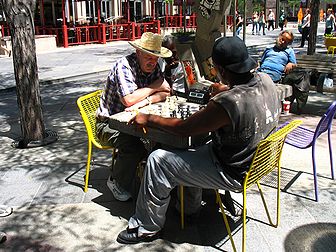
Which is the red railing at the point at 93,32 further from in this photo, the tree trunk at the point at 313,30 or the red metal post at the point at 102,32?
Result: the tree trunk at the point at 313,30

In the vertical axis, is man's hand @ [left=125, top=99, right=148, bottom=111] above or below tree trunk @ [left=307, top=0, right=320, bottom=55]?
below

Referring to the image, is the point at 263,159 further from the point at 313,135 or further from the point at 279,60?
the point at 279,60

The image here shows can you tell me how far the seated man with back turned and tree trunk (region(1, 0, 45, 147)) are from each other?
3348mm

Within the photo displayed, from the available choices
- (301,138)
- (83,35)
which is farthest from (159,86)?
(83,35)

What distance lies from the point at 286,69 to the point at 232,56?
400 cm

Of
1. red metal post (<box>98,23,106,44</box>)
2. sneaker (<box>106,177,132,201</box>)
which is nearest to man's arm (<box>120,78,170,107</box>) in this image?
sneaker (<box>106,177,132,201</box>)

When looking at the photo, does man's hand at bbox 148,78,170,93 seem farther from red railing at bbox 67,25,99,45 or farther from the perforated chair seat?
red railing at bbox 67,25,99,45

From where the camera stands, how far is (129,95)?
334 cm

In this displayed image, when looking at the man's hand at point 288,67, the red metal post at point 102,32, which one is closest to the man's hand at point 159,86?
the man's hand at point 288,67

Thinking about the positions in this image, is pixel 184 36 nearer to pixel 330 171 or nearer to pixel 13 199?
pixel 330 171

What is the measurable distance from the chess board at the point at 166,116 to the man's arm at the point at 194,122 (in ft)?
0.24

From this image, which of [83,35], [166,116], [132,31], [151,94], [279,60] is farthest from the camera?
[132,31]

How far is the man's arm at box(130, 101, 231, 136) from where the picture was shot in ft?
7.98

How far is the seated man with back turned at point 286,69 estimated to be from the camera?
611 cm
